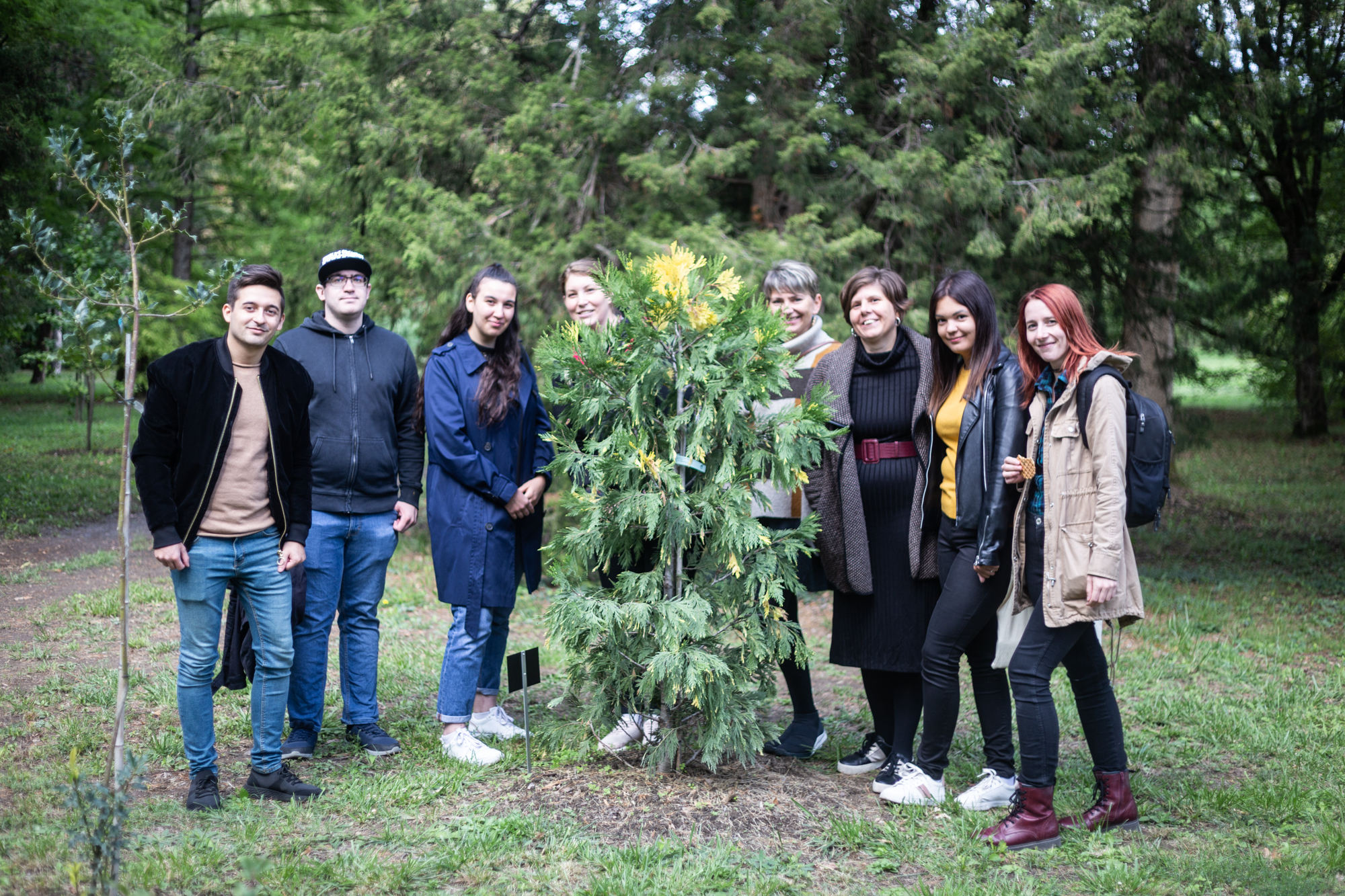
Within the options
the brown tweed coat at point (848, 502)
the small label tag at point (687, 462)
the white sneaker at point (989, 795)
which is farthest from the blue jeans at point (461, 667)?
the white sneaker at point (989, 795)

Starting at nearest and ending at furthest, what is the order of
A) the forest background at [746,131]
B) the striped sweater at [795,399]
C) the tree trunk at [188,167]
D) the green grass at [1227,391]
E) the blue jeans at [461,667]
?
the striped sweater at [795,399], the blue jeans at [461,667], the forest background at [746,131], the tree trunk at [188,167], the green grass at [1227,391]

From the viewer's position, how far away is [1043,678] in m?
3.71

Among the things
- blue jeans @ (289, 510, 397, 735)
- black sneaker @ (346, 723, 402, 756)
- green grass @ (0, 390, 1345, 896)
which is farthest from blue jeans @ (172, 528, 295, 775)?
black sneaker @ (346, 723, 402, 756)

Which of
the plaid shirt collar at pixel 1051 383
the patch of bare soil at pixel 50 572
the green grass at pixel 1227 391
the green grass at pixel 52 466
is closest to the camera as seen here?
the plaid shirt collar at pixel 1051 383

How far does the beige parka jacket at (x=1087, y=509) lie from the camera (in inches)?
138

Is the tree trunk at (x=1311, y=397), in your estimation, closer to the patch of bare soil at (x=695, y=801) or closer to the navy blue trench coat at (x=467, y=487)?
the patch of bare soil at (x=695, y=801)

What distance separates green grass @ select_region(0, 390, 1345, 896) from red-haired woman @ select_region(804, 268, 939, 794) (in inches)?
23.0

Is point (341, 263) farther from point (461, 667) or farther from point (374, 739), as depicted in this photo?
point (374, 739)

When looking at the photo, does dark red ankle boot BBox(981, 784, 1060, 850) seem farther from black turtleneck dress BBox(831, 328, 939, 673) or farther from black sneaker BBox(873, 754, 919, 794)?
black turtleneck dress BBox(831, 328, 939, 673)

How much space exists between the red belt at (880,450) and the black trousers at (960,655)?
0.37 meters

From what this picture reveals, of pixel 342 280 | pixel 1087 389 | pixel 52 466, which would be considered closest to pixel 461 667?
pixel 342 280

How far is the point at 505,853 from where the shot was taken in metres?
3.51

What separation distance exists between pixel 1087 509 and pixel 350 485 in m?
2.99

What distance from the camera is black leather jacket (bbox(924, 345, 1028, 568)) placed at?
3799 mm
